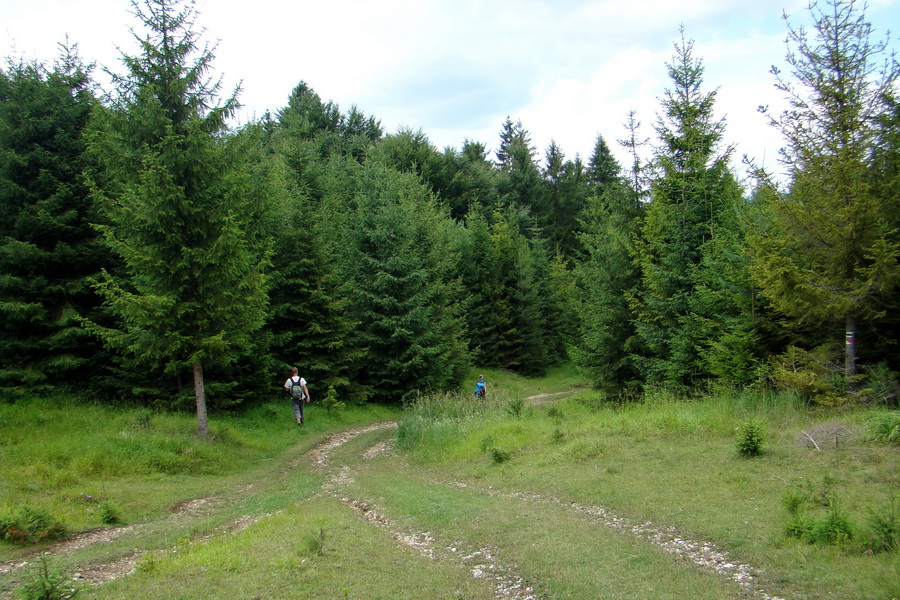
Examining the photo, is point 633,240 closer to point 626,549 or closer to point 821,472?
point 821,472

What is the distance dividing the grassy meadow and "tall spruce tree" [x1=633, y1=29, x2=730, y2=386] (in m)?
3.35

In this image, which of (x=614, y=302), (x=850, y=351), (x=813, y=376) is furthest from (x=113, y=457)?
Answer: (x=614, y=302)

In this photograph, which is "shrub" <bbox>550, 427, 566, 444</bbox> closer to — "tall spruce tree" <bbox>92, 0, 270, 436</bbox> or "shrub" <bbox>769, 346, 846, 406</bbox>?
"shrub" <bbox>769, 346, 846, 406</bbox>

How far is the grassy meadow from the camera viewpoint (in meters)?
5.59

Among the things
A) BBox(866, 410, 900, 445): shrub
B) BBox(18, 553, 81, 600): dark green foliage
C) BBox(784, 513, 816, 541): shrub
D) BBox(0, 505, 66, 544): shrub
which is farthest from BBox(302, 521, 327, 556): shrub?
BBox(866, 410, 900, 445): shrub

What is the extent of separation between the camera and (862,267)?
37.3ft

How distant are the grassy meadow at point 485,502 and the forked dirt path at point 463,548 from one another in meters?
0.06

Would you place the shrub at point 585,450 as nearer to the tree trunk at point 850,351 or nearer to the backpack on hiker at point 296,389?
the tree trunk at point 850,351

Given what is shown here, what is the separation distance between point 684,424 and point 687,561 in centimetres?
657

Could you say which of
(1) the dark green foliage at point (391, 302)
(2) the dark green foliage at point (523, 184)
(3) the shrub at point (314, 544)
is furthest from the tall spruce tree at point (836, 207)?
(2) the dark green foliage at point (523, 184)

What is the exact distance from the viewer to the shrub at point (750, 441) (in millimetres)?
9156

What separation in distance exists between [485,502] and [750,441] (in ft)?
14.9

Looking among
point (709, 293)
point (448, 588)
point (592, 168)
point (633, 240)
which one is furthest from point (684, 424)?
point (592, 168)

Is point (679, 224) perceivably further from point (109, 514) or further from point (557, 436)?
point (109, 514)
